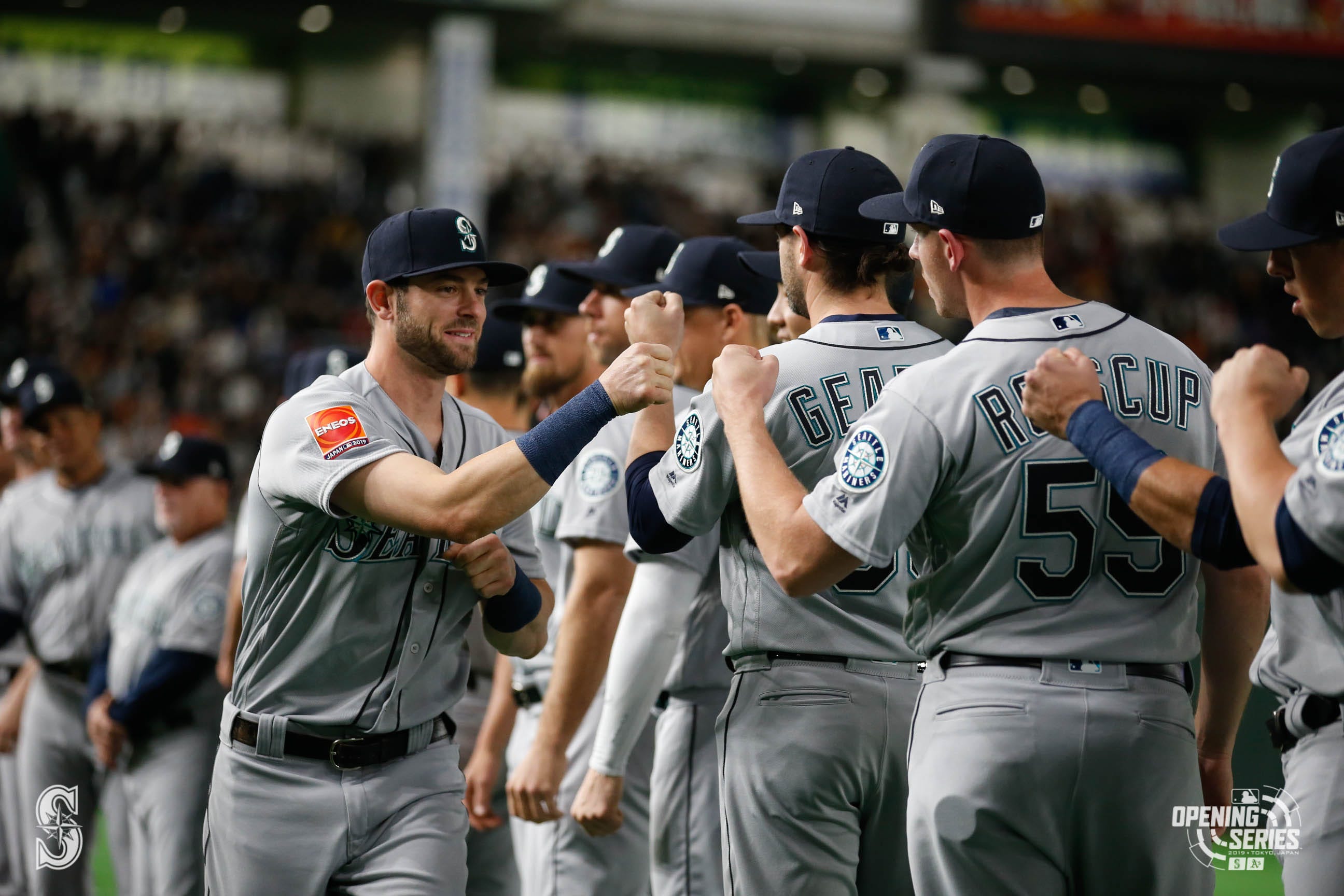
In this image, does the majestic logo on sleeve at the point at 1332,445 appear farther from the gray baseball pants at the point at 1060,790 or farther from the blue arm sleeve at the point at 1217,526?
the gray baseball pants at the point at 1060,790

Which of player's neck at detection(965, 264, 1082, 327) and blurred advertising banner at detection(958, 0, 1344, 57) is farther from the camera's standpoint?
blurred advertising banner at detection(958, 0, 1344, 57)

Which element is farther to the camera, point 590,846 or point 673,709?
point 590,846

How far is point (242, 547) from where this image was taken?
234 inches

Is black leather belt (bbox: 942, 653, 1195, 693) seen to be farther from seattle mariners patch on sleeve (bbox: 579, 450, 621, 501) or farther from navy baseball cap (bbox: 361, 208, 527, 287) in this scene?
seattle mariners patch on sleeve (bbox: 579, 450, 621, 501)

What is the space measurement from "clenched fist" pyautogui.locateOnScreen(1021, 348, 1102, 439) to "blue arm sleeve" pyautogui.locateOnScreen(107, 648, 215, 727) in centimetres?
428

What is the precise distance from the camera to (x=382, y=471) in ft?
9.99

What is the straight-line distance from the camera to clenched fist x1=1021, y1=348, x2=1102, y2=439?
246 cm

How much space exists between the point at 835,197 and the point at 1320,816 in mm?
1650

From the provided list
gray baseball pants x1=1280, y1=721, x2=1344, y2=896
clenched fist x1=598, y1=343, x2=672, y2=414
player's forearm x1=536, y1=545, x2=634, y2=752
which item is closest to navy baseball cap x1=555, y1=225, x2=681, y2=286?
player's forearm x1=536, y1=545, x2=634, y2=752

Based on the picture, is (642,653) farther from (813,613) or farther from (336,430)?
(336,430)

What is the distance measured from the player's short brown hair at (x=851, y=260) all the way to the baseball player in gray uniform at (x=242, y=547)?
112 inches
